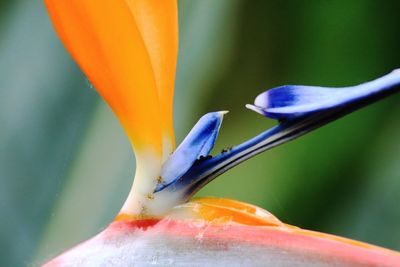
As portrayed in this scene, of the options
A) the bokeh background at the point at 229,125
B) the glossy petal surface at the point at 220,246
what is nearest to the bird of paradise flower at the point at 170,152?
the glossy petal surface at the point at 220,246

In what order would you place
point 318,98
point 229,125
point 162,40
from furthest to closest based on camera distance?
point 229,125
point 162,40
point 318,98

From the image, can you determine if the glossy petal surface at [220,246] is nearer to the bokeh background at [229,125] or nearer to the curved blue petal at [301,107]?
the curved blue petal at [301,107]

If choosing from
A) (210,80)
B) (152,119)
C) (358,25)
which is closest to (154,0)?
(152,119)

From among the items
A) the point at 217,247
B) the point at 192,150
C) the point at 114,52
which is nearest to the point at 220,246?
the point at 217,247

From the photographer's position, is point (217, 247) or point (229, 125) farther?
point (229, 125)

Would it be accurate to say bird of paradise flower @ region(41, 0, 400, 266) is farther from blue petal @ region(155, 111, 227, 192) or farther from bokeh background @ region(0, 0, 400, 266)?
bokeh background @ region(0, 0, 400, 266)

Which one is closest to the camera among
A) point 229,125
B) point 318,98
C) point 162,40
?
point 318,98

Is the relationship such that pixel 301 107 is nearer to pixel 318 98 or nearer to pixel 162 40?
pixel 318 98

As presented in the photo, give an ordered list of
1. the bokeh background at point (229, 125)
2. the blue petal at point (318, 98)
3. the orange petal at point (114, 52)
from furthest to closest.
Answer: the bokeh background at point (229, 125)
the orange petal at point (114, 52)
the blue petal at point (318, 98)
